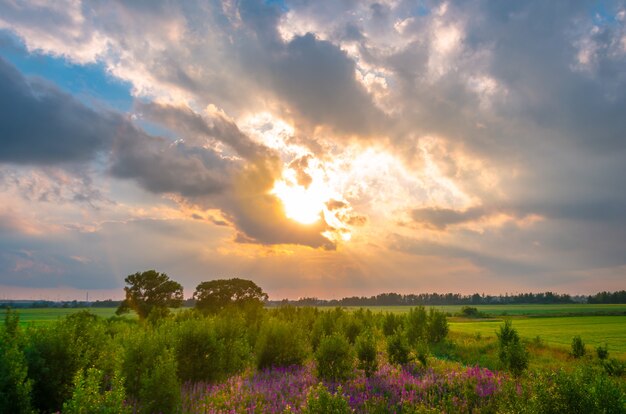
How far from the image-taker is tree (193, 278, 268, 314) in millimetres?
60750

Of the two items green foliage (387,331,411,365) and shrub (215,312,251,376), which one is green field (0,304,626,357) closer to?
shrub (215,312,251,376)

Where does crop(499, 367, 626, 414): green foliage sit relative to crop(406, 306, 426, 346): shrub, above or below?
above

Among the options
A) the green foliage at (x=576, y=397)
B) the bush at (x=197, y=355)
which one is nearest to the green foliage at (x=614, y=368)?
the green foliage at (x=576, y=397)

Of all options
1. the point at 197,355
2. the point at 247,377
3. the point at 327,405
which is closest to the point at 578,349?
the point at 247,377

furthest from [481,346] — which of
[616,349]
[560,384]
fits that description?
[560,384]

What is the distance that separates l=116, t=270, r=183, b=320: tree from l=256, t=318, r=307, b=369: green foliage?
4777 cm

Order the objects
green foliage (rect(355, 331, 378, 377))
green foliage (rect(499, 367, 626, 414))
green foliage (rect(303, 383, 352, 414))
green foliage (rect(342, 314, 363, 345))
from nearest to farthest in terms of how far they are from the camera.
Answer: green foliage (rect(303, 383, 352, 414)), green foliage (rect(499, 367, 626, 414)), green foliage (rect(355, 331, 378, 377)), green foliage (rect(342, 314, 363, 345))

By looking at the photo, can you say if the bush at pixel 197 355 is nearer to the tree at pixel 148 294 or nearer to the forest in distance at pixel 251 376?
the forest in distance at pixel 251 376

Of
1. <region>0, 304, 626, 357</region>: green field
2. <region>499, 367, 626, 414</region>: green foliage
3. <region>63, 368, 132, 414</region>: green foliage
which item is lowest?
<region>0, 304, 626, 357</region>: green field

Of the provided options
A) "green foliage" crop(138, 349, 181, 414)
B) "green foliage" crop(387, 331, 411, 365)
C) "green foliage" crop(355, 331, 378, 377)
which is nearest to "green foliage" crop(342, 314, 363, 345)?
"green foliage" crop(387, 331, 411, 365)

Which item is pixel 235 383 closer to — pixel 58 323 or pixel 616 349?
pixel 58 323

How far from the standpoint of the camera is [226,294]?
202ft

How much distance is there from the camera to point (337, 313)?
133 ft

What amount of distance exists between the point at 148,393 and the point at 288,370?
362 inches
